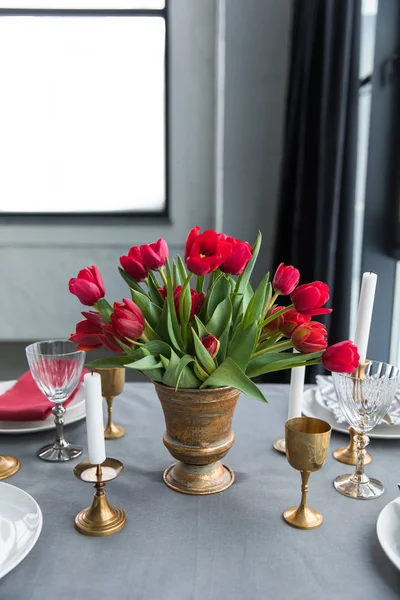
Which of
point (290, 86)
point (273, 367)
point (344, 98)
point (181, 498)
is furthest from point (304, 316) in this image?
point (290, 86)

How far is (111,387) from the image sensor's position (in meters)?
0.93

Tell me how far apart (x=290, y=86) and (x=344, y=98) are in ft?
1.19

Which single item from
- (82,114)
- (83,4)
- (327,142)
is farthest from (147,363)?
(83,4)

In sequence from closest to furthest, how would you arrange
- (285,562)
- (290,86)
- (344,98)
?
(285,562) → (344,98) → (290,86)

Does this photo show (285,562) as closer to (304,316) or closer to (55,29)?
(304,316)

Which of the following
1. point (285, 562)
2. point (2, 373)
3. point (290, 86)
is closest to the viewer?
point (285, 562)

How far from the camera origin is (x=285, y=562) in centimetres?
62

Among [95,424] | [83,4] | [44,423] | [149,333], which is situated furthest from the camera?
[83,4]

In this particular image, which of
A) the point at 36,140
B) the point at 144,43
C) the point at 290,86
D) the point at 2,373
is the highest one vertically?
the point at 144,43

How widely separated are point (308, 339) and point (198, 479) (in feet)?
0.80

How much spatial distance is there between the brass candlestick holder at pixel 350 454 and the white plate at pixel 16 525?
1.49ft

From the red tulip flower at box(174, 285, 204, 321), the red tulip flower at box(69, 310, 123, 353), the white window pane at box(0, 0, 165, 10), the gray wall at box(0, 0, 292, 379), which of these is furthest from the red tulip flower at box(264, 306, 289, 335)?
the white window pane at box(0, 0, 165, 10)

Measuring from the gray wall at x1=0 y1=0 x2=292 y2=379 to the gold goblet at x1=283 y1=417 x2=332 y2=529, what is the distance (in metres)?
1.50

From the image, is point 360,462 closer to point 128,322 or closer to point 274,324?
point 274,324
